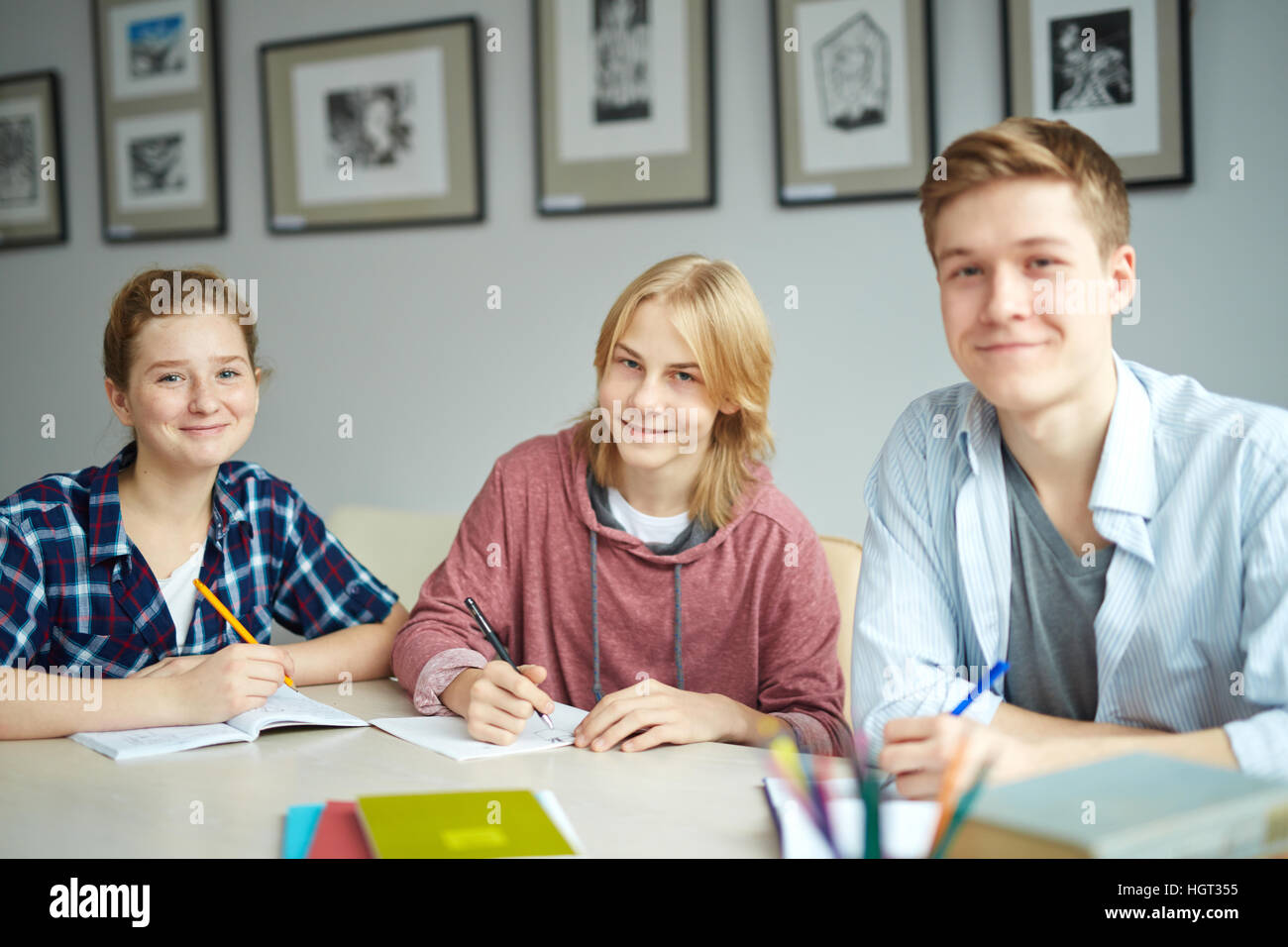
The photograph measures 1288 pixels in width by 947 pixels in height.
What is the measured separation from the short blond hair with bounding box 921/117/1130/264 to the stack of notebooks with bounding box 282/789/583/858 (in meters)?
0.74

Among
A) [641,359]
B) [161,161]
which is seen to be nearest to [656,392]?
[641,359]

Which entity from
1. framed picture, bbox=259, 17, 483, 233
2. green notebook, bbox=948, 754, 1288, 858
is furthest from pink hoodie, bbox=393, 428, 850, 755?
framed picture, bbox=259, 17, 483, 233

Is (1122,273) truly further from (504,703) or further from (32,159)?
(32,159)

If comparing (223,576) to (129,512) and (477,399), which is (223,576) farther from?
(477,399)

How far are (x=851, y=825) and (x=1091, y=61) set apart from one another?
175cm

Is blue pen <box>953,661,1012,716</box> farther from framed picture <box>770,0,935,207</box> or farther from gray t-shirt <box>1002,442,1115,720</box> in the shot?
framed picture <box>770,0,935,207</box>

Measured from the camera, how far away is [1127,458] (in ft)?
3.79

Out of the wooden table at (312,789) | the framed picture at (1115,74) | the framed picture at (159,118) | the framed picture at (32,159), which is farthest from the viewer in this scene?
the framed picture at (32,159)

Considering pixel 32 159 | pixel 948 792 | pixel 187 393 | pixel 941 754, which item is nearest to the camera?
pixel 948 792

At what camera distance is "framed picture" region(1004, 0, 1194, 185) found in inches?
80.3

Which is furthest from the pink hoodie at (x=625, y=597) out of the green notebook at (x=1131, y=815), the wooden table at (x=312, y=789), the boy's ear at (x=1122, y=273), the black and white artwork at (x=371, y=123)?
the black and white artwork at (x=371, y=123)

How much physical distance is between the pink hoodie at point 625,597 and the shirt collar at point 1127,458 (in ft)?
1.26

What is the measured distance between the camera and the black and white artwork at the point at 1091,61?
A: 207cm

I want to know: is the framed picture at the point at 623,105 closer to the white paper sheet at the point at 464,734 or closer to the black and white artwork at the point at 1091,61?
the black and white artwork at the point at 1091,61
